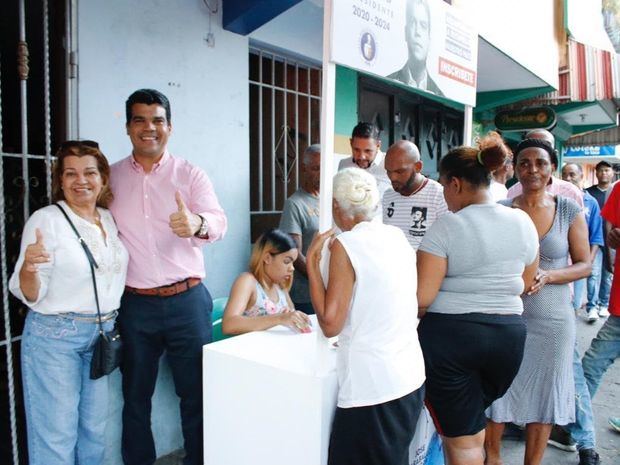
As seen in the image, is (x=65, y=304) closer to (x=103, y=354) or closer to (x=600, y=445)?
(x=103, y=354)

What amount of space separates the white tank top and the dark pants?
1.05 metres

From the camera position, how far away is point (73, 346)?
239cm

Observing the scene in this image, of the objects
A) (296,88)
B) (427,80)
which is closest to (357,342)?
(427,80)

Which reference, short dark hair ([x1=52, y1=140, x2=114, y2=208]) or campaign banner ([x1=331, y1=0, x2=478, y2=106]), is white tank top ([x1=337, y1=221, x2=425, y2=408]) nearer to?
campaign banner ([x1=331, y1=0, x2=478, y2=106])

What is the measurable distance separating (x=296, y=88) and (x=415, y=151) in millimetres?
1763

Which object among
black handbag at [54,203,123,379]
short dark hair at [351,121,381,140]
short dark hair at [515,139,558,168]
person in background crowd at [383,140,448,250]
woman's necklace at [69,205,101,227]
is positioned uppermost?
short dark hair at [351,121,381,140]

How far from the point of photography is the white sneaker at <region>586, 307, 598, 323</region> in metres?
6.89

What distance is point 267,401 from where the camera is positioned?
2248 millimetres

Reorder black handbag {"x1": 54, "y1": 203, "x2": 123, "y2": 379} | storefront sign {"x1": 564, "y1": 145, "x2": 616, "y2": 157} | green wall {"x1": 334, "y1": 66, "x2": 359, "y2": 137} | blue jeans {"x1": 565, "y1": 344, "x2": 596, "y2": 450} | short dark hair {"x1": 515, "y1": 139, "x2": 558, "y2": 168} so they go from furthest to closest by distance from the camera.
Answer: storefront sign {"x1": 564, "y1": 145, "x2": 616, "y2": 157} < green wall {"x1": 334, "y1": 66, "x2": 359, "y2": 137} < blue jeans {"x1": 565, "y1": 344, "x2": 596, "y2": 450} < short dark hair {"x1": 515, "y1": 139, "x2": 558, "y2": 168} < black handbag {"x1": 54, "y1": 203, "x2": 123, "y2": 379}

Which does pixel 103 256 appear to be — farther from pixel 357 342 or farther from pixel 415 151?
pixel 415 151

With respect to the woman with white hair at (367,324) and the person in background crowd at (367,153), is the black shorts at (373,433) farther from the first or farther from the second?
the person in background crowd at (367,153)

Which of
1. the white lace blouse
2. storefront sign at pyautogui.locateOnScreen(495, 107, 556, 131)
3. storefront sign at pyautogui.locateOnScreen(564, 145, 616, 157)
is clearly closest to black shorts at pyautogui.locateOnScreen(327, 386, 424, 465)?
the white lace blouse

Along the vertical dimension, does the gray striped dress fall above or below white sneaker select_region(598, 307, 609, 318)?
above

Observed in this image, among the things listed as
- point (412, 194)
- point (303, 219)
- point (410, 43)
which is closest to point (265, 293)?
point (303, 219)
